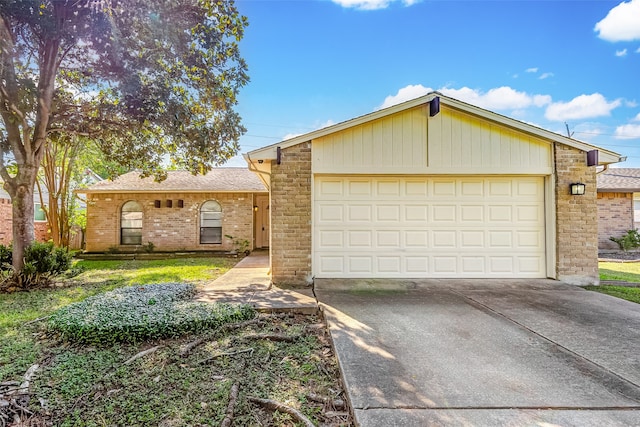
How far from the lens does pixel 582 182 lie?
6.06 metres

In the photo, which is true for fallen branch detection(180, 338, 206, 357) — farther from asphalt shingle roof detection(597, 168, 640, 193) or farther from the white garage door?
asphalt shingle roof detection(597, 168, 640, 193)

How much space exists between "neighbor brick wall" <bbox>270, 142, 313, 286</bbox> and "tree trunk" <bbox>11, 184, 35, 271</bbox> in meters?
5.51

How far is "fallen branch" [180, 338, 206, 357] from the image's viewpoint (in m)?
3.16

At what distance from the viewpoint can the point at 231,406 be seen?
88.7 inches

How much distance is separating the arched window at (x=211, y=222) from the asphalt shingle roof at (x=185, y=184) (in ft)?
2.71

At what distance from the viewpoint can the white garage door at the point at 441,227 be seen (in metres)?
6.27

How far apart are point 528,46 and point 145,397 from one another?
11988 millimetres

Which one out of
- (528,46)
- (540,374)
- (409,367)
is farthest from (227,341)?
(528,46)

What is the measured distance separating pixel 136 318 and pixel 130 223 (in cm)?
1088

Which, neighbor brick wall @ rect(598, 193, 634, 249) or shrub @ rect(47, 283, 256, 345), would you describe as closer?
shrub @ rect(47, 283, 256, 345)

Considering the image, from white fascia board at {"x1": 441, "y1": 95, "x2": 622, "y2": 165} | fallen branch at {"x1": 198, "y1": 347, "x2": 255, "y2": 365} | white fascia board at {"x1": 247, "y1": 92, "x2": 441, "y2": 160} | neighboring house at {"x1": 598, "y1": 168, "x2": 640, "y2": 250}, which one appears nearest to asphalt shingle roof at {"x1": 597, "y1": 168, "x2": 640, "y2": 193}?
neighboring house at {"x1": 598, "y1": 168, "x2": 640, "y2": 250}

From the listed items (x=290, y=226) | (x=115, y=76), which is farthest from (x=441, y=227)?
(x=115, y=76)

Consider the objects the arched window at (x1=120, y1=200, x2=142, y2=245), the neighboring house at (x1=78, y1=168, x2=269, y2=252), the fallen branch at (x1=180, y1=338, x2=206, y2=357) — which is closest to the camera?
the fallen branch at (x1=180, y1=338, x2=206, y2=357)

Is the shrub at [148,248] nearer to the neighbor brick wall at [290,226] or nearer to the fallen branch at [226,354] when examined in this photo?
the neighbor brick wall at [290,226]
